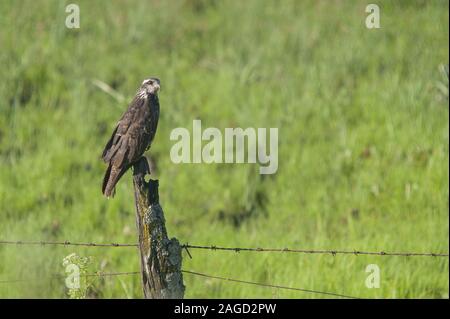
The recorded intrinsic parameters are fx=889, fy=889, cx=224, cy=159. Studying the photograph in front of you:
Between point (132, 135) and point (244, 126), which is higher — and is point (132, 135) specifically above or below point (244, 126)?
below

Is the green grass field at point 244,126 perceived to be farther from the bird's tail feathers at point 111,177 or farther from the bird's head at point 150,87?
the bird's head at point 150,87

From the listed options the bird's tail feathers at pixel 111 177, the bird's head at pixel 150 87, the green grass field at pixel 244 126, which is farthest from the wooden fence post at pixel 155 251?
the green grass field at pixel 244 126

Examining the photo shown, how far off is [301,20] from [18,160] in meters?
4.06

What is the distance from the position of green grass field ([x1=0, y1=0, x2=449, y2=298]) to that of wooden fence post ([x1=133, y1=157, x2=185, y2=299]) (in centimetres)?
200

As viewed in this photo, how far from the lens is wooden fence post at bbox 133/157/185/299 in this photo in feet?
14.0

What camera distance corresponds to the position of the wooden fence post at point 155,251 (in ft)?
14.0

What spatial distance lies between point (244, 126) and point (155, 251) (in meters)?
4.55

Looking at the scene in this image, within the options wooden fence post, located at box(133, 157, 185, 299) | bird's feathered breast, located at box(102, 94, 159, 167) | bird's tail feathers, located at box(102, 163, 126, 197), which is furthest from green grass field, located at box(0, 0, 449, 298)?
wooden fence post, located at box(133, 157, 185, 299)

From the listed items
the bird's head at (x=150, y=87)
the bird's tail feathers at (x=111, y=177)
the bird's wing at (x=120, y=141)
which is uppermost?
the bird's head at (x=150, y=87)

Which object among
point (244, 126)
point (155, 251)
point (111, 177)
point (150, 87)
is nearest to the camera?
point (155, 251)

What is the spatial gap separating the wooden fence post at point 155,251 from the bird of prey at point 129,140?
1.11 ft

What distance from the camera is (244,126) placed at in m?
8.73

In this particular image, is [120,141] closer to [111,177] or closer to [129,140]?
[129,140]

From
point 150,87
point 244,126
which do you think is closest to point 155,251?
point 150,87
